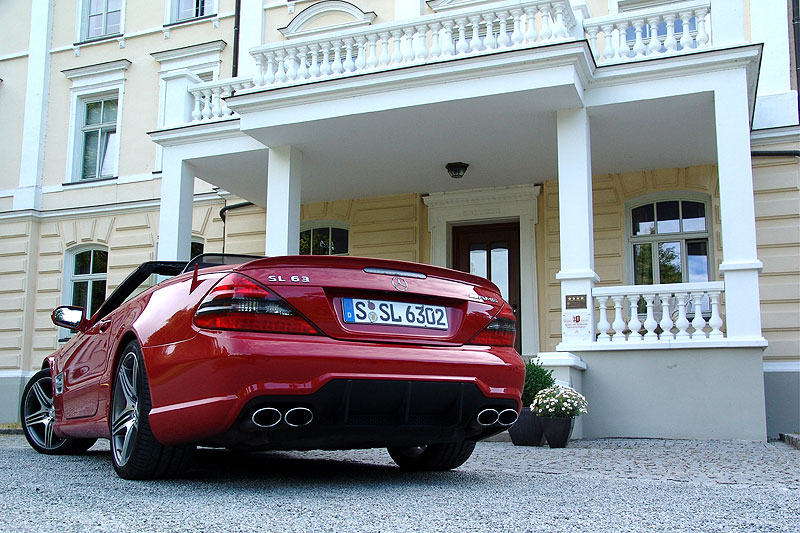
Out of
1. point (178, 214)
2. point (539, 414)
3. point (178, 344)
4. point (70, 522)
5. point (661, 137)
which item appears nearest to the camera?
point (70, 522)

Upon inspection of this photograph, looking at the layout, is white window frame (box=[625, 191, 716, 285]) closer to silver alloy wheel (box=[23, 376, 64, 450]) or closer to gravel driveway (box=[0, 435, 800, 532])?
gravel driveway (box=[0, 435, 800, 532])

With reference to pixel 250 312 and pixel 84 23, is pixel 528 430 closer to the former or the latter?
pixel 250 312

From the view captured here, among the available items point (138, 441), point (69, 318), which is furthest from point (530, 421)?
point (138, 441)

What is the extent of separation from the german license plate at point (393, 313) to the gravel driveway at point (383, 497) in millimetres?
765

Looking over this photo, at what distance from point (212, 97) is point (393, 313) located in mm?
10157

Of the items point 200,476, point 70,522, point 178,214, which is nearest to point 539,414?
point 200,476

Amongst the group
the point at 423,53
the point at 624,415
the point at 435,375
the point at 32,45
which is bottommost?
the point at 624,415

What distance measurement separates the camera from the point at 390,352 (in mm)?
3746

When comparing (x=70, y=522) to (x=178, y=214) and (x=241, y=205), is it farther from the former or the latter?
(x=241, y=205)

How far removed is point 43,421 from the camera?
20.3ft

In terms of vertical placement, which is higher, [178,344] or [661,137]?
[661,137]

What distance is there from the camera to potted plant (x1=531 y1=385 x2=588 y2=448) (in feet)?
25.9

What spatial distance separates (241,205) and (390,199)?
117 inches

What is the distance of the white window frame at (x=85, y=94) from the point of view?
711 inches
